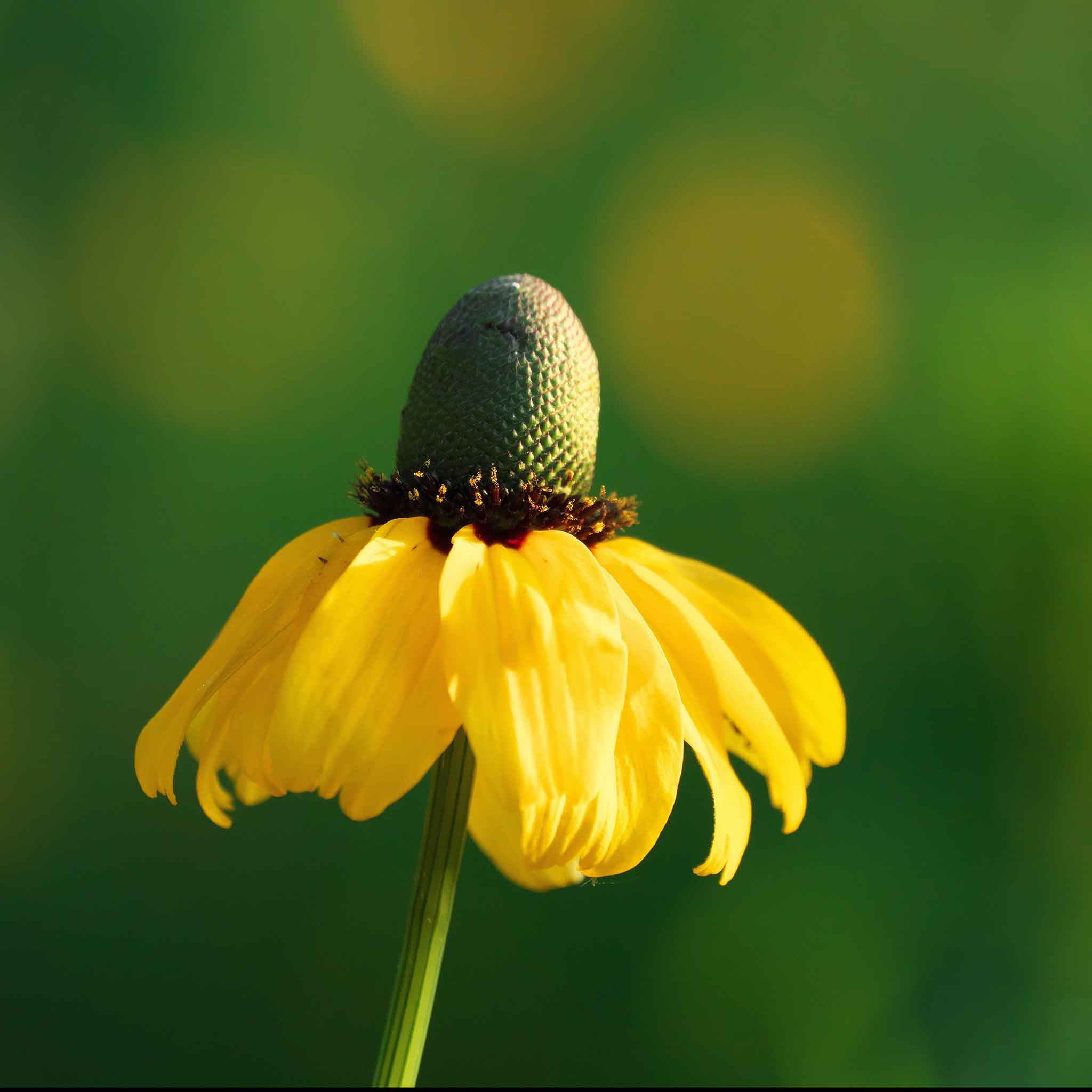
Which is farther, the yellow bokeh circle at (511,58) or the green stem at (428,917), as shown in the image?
the yellow bokeh circle at (511,58)

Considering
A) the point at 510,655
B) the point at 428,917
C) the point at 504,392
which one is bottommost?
the point at 428,917

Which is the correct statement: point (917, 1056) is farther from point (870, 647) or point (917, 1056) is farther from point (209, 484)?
point (209, 484)

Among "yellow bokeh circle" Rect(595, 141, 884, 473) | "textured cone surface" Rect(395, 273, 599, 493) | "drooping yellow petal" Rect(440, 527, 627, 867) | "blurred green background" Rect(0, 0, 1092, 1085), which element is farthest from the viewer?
"yellow bokeh circle" Rect(595, 141, 884, 473)

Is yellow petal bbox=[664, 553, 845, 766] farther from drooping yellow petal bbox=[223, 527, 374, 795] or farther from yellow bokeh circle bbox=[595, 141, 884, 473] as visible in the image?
yellow bokeh circle bbox=[595, 141, 884, 473]

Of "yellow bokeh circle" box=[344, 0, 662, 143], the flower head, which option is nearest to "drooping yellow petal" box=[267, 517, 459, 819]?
the flower head

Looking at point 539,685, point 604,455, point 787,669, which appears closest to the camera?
point 539,685

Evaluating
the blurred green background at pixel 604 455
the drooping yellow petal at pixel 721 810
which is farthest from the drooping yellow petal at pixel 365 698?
the blurred green background at pixel 604 455

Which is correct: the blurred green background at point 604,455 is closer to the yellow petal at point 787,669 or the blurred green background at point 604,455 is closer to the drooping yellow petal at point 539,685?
the yellow petal at point 787,669

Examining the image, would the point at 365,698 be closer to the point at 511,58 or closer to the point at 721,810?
the point at 721,810

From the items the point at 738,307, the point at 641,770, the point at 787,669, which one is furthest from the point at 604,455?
the point at 641,770
